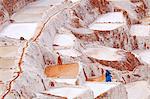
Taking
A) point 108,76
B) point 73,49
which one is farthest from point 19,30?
point 108,76

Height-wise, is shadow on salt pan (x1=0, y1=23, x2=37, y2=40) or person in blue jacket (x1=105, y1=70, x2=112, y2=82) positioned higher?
shadow on salt pan (x1=0, y1=23, x2=37, y2=40)

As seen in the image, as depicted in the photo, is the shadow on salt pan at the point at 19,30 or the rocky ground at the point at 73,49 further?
the shadow on salt pan at the point at 19,30

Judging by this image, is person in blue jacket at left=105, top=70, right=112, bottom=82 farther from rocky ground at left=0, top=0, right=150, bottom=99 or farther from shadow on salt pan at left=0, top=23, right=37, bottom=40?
shadow on salt pan at left=0, top=23, right=37, bottom=40

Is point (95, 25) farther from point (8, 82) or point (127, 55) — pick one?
point (8, 82)

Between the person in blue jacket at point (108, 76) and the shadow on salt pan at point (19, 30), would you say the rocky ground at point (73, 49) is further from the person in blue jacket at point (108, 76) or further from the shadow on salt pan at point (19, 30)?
the person in blue jacket at point (108, 76)

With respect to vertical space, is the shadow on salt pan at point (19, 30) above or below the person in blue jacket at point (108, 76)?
above

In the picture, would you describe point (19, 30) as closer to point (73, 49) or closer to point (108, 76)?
point (73, 49)

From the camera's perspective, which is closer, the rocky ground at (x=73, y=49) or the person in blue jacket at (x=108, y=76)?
the rocky ground at (x=73, y=49)

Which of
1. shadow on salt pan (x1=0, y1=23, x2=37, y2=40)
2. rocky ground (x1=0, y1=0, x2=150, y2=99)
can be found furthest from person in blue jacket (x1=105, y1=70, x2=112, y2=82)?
shadow on salt pan (x1=0, y1=23, x2=37, y2=40)

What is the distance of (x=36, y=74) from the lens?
11641 mm

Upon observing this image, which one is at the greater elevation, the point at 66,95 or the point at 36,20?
the point at 36,20

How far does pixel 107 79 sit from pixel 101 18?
17.7ft

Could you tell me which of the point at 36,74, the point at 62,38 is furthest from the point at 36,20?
the point at 36,74

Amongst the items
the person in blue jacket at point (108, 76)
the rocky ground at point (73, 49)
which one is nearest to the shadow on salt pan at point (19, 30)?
the rocky ground at point (73, 49)
